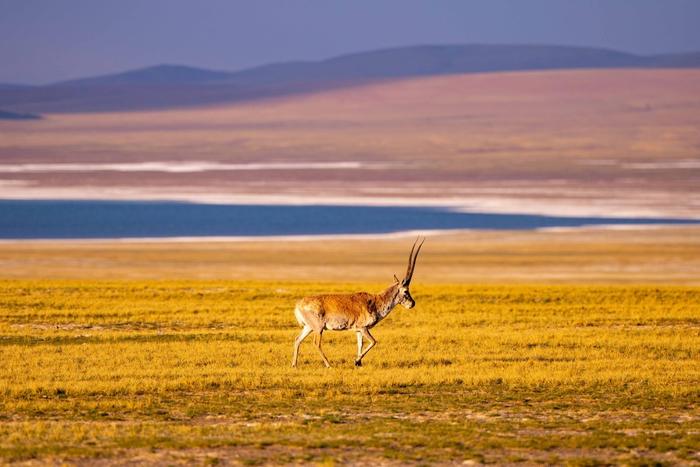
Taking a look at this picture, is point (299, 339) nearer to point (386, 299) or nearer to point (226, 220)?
point (386, 299)

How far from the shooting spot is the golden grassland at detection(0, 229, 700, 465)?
1219cm

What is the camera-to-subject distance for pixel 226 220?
69.6m

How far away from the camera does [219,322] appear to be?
25.3 m

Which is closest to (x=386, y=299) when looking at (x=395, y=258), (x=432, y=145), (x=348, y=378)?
(x=348, y=378)

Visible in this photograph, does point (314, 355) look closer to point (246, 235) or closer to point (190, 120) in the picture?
point (246, 235)

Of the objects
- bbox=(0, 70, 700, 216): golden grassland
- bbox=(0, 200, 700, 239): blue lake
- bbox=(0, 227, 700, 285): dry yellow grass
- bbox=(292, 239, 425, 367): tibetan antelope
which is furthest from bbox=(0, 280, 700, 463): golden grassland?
bbox=(0, 70, 700, 216): golden grassland

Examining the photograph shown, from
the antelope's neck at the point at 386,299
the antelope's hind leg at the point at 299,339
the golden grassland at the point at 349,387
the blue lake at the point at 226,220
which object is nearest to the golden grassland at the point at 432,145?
the blue lake at the point at 226,220

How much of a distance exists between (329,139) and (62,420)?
130m

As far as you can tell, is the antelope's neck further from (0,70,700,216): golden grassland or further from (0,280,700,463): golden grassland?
(0,70,700,216): golden grassland

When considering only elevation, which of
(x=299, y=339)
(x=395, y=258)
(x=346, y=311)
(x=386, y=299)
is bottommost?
(x=299, y=339)

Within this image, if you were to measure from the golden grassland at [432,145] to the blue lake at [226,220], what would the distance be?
5.94 m

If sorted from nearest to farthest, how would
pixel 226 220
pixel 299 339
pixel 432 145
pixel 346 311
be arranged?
pixel 346 311 < pixel 299 339 < pixel 226 220 < pixel 432 145

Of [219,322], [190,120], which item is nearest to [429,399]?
[219,322]

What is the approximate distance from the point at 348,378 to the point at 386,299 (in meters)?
1.68
